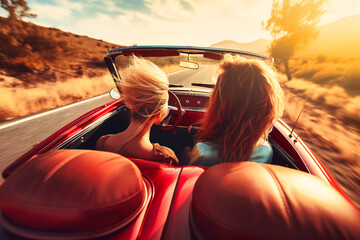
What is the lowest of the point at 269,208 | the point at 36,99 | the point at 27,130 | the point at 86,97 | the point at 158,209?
the point at 86,97

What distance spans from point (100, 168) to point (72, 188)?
0.11 metres

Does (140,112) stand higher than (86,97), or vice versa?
(140,112)

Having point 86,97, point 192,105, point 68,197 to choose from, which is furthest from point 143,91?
point 86,97

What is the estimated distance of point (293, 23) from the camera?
17078mm

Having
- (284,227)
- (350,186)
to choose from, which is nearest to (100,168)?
(284,227)

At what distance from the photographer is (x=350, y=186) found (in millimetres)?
3123

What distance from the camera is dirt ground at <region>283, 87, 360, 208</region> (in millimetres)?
3349

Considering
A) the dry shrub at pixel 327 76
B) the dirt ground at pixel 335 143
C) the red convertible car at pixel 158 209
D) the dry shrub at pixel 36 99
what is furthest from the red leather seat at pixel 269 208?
the dry shrub at pixel 327 76

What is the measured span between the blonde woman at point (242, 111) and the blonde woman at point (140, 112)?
40 centimetres

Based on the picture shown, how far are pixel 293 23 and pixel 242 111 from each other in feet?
69.6

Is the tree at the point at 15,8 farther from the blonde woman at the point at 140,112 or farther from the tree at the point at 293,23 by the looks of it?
the tree at the point at 293,23

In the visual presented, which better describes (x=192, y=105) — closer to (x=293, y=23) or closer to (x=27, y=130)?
(x=27, y=130)

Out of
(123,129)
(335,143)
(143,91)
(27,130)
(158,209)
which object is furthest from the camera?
(335,143)

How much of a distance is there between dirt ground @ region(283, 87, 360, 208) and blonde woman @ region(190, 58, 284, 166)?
283 cm
